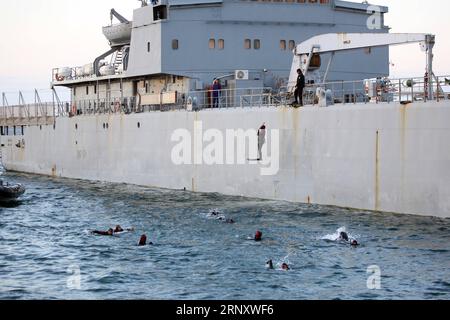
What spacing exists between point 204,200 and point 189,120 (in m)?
5.23

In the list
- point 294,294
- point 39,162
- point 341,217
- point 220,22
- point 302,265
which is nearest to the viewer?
point 294,294

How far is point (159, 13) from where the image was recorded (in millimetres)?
43281

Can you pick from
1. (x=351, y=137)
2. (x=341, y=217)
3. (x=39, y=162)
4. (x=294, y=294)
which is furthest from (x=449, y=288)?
(x=39, y=162)

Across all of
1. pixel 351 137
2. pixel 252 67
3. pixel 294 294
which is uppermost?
pixel 252 67

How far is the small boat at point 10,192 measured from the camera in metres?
37.8

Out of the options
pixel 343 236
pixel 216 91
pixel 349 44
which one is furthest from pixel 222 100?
pixel 343 236

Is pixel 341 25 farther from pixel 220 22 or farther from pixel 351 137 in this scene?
pixel 351 137

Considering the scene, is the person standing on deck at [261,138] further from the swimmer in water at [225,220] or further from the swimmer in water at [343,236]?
the swimmer in water at [343,236]

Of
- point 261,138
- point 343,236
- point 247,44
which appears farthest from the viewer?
point 247,44

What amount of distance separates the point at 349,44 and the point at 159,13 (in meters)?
12.6

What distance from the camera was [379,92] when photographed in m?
31.3

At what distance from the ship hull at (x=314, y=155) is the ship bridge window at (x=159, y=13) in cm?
500

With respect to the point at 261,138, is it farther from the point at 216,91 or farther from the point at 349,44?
the point at 216,91

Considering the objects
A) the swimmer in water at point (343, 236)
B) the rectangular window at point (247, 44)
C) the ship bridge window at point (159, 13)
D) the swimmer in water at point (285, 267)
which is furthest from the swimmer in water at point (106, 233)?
the rectangular window at point (247, 44)
